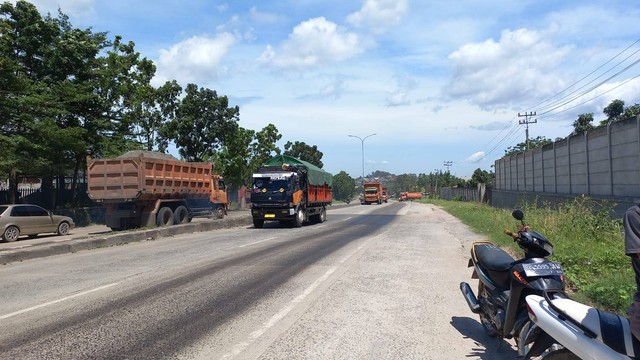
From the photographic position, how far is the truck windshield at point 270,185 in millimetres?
23433

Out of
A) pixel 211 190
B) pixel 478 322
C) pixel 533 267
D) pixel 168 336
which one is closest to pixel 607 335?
pixel 533 267

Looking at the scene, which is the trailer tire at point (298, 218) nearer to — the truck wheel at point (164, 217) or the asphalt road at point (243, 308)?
the truck wheel at point (164, 217)

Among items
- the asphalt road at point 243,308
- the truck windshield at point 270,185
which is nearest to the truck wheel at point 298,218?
the truck windshield at point 270,185

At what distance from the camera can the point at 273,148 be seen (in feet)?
175

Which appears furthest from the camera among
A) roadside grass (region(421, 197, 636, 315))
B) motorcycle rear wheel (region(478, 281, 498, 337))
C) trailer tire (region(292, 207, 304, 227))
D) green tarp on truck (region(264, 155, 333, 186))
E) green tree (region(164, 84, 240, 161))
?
green tree (region(164, 84, 240, 161))

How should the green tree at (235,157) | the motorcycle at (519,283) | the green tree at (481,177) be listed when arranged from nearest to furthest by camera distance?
the motorcycle at (519,283), the green tree at (235,157), the green tree at (481,177)

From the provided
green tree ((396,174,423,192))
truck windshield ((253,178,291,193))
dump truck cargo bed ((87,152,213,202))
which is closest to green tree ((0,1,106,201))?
dump truck cargo bed ((87,152,213,202))

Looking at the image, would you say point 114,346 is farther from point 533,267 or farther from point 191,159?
point 191,159

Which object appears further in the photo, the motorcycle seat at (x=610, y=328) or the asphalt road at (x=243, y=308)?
the asphalt road at (x=243, y=308)

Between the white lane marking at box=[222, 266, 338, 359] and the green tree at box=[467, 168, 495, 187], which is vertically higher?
the green tree at box=[467, 168, 495, 187]

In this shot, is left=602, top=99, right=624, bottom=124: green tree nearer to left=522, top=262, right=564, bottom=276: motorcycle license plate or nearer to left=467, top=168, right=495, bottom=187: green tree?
left=467, top=168, right=495, bottom=187: green tree

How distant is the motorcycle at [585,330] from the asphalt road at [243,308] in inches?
59.8

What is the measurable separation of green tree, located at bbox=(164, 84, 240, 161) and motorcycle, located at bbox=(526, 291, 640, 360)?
38.3 metres

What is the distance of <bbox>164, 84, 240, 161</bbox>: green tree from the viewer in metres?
40.4
